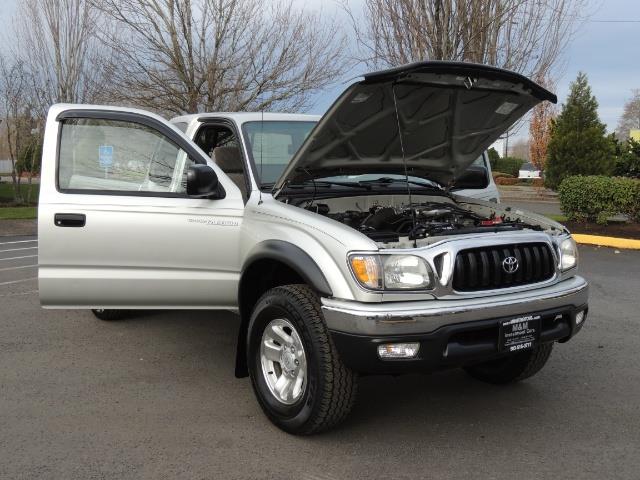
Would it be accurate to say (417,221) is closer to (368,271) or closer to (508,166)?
(368,271)

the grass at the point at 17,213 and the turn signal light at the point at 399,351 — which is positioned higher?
the turn signal light at the point at 399,351

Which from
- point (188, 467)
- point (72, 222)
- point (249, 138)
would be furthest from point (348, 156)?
point (188, 467)

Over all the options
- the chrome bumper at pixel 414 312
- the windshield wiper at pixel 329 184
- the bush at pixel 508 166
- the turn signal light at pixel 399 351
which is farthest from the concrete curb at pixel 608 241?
the bush at pixel 508 166

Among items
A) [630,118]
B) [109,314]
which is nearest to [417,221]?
[109,314]

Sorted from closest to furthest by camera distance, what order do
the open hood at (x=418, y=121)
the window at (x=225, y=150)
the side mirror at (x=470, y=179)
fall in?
the open hood at (x=418, y=121) < the window at (x=225, y=150) < the side mirror at (x=470, y=179)

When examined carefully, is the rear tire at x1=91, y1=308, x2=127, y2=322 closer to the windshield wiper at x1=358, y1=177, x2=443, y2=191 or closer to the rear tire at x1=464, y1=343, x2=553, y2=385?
the windshield wiper at x1=358, y1=177, x2=443, y2=191

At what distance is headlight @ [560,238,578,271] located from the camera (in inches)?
148

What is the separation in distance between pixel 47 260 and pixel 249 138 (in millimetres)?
1617

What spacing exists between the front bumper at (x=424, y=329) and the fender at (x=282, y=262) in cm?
13

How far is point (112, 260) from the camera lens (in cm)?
416

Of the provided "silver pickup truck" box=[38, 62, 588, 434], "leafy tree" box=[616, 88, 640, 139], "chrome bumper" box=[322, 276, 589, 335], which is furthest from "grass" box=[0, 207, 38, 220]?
"leafy tree" box=[616, 88, 640, 139]

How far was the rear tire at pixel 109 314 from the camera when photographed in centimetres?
613

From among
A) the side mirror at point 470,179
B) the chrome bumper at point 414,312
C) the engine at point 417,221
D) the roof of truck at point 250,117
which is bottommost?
the chrome bumper at point 414,312

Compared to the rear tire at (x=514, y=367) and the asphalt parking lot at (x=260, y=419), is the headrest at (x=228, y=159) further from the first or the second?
the rear tire at (x=514, y=367)
